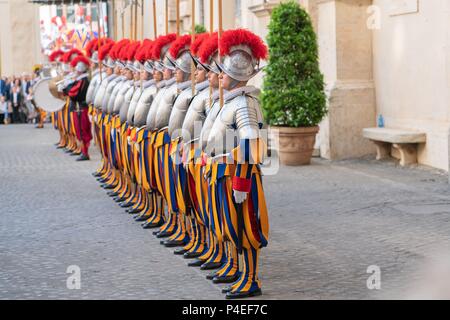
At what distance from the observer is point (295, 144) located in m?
16.1

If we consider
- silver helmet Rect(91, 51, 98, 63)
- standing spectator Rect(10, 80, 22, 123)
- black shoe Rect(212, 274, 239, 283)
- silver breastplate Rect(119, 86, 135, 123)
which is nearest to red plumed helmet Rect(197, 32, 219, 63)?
black shoe Rect(212, 274, 239, 283)

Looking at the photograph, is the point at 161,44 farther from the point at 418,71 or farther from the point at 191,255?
the point at 418,71

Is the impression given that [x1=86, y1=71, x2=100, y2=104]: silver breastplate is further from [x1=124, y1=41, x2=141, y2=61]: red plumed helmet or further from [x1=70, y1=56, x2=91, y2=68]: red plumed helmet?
[x1=124, y1=41, x2=141, y2=61]: red plumed helmet

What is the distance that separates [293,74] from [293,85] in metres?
0.18

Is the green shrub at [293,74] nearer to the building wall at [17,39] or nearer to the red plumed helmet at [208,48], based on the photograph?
the red plumed helmet at [208,48]

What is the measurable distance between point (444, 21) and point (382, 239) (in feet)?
18.6

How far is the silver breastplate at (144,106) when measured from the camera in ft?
35.2

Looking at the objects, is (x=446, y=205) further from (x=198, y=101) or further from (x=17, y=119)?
(x=17, y=119)

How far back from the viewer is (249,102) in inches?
293

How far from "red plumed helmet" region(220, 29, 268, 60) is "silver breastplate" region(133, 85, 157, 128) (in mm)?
3075

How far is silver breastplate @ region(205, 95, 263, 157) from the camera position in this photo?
7.26 m

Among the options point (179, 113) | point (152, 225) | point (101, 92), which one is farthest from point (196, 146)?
point (101, 92)

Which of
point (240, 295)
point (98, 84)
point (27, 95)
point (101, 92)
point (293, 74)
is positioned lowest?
point (240, 295)
